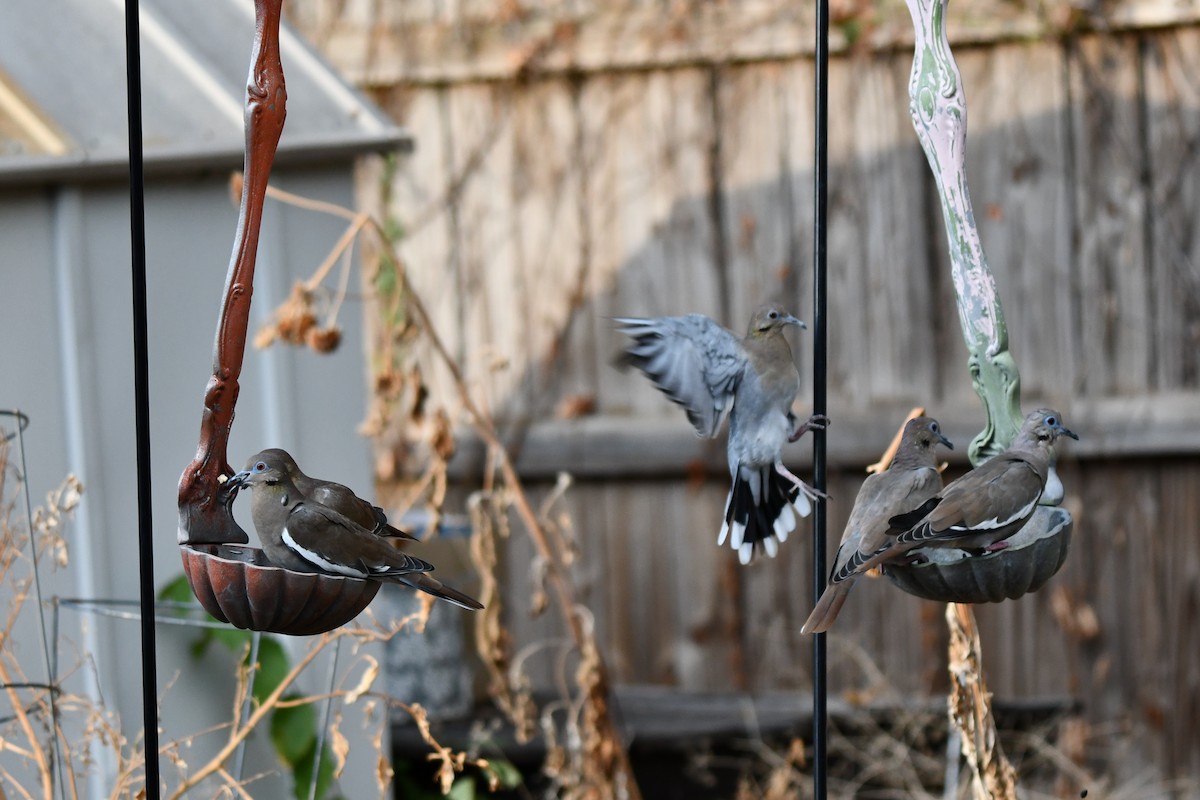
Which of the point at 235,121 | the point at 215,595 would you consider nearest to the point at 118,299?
the point at 235,121

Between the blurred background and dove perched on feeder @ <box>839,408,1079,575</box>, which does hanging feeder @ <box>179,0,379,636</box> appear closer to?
dove perched on feeder @ <box>839,408,1079,575</box>

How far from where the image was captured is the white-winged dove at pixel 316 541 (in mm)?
1450

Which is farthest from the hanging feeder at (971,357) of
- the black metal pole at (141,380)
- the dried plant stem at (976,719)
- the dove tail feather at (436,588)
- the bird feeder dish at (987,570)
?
the black metal pole at (141,380)

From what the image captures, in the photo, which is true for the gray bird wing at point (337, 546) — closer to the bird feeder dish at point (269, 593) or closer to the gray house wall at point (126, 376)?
the bird feeder dish at point (269, 593)

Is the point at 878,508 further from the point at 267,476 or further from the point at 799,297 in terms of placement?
the point at 799,297

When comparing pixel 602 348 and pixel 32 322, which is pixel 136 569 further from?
pixel 602 348

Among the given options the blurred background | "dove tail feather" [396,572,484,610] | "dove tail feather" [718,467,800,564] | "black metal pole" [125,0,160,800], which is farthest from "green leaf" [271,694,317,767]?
"dove tail feather" [396,572,484,610]

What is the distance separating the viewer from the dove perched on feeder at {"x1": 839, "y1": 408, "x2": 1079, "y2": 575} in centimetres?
146

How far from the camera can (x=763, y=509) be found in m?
2.02

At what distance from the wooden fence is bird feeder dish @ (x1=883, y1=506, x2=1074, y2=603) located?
2.63 m

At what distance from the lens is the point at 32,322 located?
2758 mm

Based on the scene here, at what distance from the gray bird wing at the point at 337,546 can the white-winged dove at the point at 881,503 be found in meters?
0.45

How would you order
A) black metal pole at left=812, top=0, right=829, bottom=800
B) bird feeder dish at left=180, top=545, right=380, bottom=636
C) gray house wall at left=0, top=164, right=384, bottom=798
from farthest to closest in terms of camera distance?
1. gray house wall at left=0, top=164, right=384, bottom=798
2. black metal pole at left=812, top=0, right=829, bottom=800
3. bird feeder dish at left=180, top=545, right=380, bottom=636

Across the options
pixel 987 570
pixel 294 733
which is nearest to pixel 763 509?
pixel 987 570
